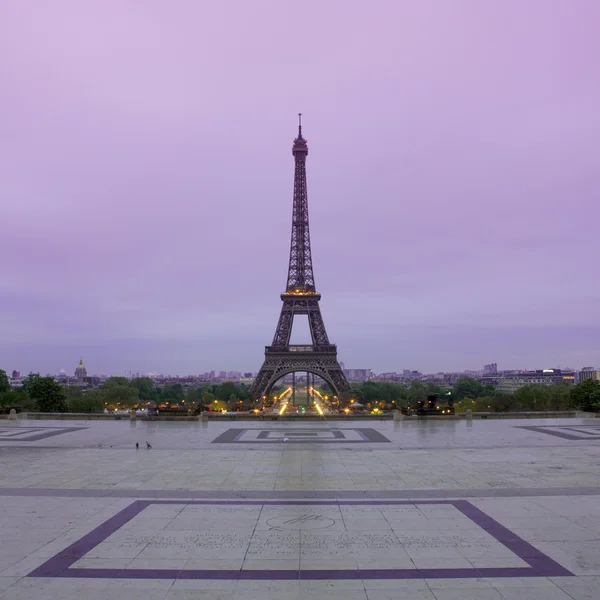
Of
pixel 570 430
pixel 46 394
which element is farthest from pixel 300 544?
pixel 46 394

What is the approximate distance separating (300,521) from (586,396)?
50929mm

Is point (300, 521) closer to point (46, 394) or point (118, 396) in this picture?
point (46, 394)

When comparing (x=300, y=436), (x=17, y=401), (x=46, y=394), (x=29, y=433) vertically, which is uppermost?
(x=46, y=394)

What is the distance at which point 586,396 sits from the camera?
5444 centimetres

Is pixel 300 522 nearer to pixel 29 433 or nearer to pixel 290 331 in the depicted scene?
pixel 29 433

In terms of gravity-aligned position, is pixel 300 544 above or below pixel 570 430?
below

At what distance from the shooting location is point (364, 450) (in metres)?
25.3

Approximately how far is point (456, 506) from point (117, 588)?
9.95m

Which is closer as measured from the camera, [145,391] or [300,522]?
[300,522]

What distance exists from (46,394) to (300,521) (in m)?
62.2

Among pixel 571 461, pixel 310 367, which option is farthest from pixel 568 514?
pixel 310 367

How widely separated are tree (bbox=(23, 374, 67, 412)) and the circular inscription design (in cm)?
6045

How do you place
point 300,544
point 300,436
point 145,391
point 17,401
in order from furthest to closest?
1. point 145,391
2. point 17,401
3. point 300,436
4. point 300,544

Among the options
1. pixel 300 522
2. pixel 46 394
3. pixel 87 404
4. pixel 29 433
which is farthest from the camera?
pixel 87 404
